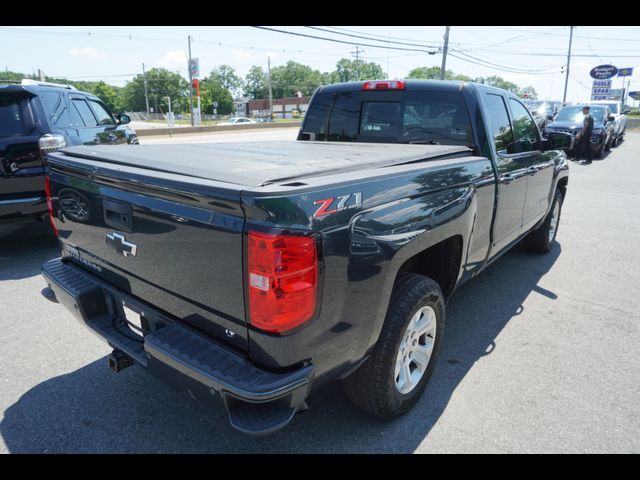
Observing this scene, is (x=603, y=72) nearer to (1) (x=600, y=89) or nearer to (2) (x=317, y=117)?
(1) (x=600, y=89)

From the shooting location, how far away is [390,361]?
7.55ft

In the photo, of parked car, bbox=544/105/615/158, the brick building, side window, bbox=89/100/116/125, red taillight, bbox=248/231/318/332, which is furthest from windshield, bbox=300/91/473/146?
the brick building

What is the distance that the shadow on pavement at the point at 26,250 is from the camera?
4.80 m

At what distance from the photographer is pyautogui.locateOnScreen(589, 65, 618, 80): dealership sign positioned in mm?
43812

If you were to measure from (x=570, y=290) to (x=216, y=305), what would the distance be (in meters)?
3.98

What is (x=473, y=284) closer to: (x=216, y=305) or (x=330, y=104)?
(x=330, y=104)

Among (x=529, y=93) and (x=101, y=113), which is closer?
(x=101, y=113)

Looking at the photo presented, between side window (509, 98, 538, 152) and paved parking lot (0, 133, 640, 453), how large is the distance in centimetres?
145

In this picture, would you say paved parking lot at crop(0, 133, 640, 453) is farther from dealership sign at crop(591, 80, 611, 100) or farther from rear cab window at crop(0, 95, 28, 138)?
dealership sign at crop(591, 80, 611, 100)

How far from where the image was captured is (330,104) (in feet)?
14.0

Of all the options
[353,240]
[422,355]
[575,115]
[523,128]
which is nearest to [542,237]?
[523,128]

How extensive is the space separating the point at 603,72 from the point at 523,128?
5079 centimetres

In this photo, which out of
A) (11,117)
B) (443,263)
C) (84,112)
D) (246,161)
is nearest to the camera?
(246,161)

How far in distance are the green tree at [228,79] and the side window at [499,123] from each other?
137538 mm
